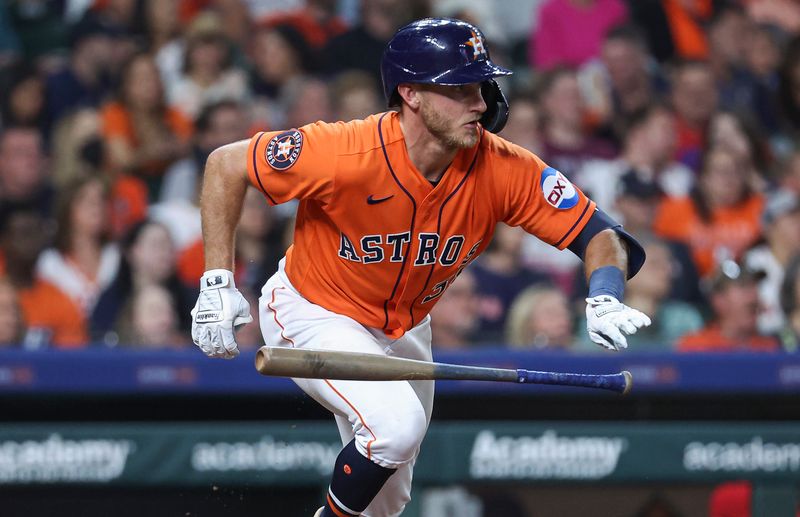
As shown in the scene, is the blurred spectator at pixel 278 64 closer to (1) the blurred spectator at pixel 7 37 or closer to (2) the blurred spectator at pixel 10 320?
(1) the blurred spectator at pixel 7 37

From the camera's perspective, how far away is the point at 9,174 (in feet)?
24.7

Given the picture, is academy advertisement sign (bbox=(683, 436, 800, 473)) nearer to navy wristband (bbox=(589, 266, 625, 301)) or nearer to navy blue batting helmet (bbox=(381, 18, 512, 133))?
navy wristband (bbox=(589, 266, 625, 301))

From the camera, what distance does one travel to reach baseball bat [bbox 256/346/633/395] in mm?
3895

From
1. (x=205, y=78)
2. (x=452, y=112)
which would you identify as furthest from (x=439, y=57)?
(x=205, y=78)

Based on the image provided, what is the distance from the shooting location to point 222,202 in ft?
14.1

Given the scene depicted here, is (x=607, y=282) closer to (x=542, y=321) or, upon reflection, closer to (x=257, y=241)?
(x=542, y=321)

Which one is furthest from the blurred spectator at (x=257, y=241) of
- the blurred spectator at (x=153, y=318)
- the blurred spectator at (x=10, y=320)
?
the blurred spectator at (x=10, y=320)

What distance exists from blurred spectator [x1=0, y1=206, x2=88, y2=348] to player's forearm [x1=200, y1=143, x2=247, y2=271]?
216 centimetres

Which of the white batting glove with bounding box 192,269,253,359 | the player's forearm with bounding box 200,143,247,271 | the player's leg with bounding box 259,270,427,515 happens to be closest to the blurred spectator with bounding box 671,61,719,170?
the player's leg with bounding box 259,270,427,515

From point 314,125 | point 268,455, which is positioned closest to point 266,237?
point 268,455

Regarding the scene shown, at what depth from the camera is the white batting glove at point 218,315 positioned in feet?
13.7

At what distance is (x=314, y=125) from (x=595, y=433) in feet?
6.73

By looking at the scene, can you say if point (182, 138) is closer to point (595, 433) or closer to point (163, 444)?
point (163, 444)

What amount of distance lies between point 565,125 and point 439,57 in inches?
152
